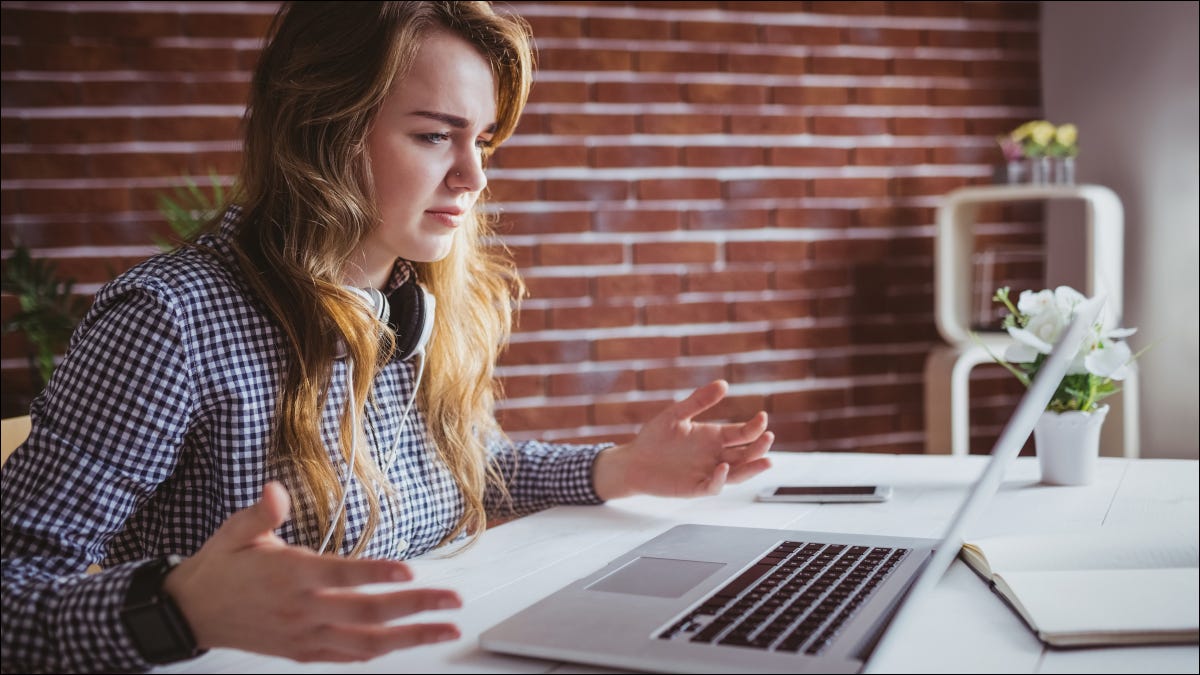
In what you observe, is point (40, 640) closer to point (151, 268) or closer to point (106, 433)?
point (106, 433)

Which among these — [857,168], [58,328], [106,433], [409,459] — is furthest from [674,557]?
[857,168]

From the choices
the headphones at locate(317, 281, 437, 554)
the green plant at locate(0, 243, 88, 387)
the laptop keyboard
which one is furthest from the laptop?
the green plant at locate(0, 243, 88, 387)

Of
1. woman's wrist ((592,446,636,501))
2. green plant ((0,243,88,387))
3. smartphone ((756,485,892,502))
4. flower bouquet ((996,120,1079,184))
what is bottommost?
smartphone ((756,485,892,502))

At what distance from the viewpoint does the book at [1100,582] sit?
2.80ft

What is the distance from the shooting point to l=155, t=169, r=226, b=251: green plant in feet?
8.60

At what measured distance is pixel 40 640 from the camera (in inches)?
34.3

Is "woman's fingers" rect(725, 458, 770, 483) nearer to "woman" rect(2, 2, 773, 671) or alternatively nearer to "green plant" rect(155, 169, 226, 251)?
"woman" rect(2, 2, 773, 671)

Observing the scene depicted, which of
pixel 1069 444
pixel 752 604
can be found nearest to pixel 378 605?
pixel 752 604

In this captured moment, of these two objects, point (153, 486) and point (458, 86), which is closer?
point (153, 486)

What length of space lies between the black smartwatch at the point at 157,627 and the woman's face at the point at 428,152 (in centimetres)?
68

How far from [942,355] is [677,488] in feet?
6.60

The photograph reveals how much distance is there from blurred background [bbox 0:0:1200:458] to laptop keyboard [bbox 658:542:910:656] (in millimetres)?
2060

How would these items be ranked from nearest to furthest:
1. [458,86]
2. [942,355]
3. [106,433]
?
[106,433]
[458,86]
[942,355]

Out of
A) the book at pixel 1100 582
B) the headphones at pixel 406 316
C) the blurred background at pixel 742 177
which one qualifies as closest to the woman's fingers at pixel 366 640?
the book at pixel 1100 582
